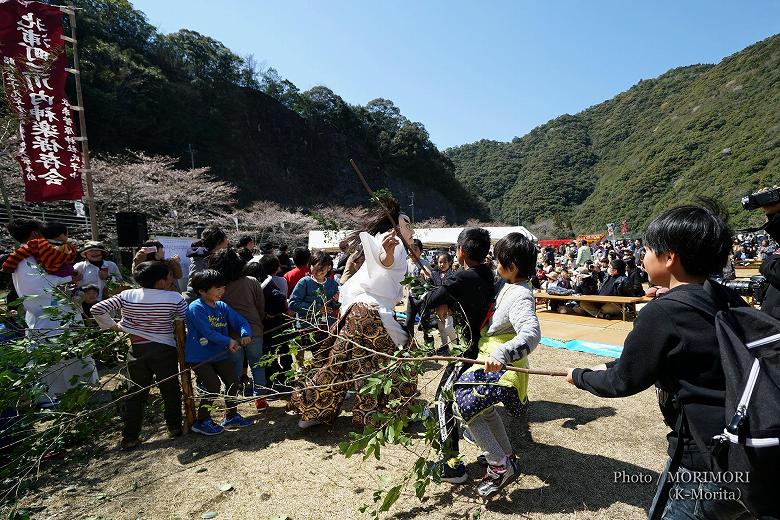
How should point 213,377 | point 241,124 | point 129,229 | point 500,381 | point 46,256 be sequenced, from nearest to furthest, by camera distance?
1. point 500,381
2. point 213,377
3. point 46,256
4. point 129,229
5. point 241,124

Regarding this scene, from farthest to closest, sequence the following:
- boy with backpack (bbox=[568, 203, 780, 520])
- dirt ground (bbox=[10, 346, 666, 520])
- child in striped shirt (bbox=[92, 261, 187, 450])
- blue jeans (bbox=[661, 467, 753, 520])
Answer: child in striped shirt (bbox=[92, 261, 187, 450]) < dirt ground (bbox=[10, 346, 666, 520]) < blue jeans (bbox=[661, 467, 753, 520]) < boy with backpack (bbox=[568, 203, 780, 520])

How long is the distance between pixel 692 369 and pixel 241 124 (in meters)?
53.2

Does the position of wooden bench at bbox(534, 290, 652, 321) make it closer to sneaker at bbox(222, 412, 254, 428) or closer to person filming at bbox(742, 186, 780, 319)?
person filming at bbox(742, 186, 780, 319)

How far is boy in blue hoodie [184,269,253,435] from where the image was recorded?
11.4 feet

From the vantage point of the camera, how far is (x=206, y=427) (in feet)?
11.8

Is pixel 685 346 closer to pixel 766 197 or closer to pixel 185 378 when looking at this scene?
pixel 766 197

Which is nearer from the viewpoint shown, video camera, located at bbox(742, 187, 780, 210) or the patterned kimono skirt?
video camera, located at bbox(742, 187, 780, 210)

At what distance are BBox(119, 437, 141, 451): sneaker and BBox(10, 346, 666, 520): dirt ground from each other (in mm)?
65

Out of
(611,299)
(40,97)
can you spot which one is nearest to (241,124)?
(40,97)

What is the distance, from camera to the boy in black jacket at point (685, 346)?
4.16 ft

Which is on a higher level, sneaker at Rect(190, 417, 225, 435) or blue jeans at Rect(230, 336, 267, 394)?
blue jeans at Rect(230, 336, 267, 394)

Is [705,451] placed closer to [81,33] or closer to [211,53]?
[81,33]

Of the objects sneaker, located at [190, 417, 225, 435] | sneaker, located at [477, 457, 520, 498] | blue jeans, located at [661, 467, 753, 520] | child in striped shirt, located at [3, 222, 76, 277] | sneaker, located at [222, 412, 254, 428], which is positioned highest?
child in striped shirt, located at [3, 222, 76, 277]

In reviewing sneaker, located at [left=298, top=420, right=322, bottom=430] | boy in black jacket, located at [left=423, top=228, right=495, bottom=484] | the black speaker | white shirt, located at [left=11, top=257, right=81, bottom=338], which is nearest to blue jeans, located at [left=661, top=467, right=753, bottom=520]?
boy in black jacket, located at [left=423, top=228, right=495, bottom=484]
